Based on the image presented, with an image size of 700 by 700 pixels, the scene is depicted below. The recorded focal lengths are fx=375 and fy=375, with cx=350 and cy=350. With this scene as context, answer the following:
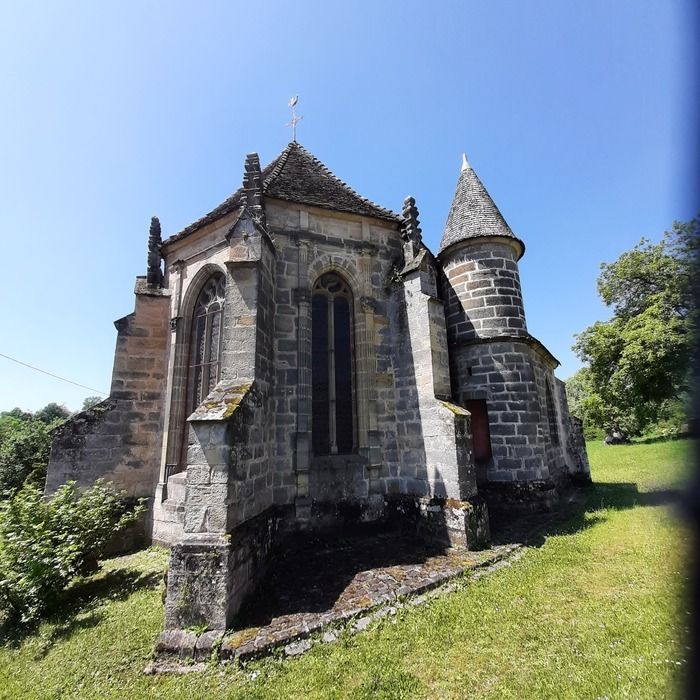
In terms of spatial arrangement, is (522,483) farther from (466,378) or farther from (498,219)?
(498,219)

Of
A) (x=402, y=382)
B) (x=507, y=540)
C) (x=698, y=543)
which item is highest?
(x=402, y=382)

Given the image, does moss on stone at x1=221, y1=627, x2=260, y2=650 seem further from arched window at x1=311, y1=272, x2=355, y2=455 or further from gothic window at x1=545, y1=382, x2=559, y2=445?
gothic window at x1=545, y1=382, x2=559, y2=445

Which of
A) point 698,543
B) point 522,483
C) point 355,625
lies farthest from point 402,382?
point 698,543

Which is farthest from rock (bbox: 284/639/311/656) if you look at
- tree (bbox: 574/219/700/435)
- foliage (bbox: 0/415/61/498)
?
foliage (bbox: 0/415/61/498)

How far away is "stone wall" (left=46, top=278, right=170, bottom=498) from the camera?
860cm

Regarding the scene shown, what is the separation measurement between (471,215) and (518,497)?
7.76 meters

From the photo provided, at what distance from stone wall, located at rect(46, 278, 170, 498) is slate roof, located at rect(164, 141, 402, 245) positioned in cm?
231

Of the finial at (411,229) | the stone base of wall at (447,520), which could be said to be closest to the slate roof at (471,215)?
the finial at (411,229)

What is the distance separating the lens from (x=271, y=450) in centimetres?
725

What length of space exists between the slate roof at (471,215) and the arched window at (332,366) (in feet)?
13.0

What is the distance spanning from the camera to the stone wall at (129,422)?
860cm

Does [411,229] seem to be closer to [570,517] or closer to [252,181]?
[252,181]

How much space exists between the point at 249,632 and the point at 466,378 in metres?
7.50

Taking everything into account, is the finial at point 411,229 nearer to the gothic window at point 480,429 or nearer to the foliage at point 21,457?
the gothic window at point 480,429
